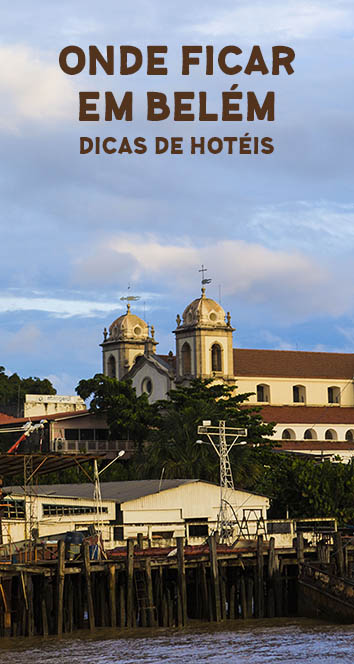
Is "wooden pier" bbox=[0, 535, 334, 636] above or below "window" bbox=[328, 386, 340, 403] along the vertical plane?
below

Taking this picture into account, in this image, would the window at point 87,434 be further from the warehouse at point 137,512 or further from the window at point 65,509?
the window at point 65,509

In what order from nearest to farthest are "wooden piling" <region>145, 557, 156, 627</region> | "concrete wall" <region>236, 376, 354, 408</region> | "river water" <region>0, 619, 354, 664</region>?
"river water" <region>0, 619, 354, 664</region>
"wooden piling" <region>145, 557, 156, 627</region>
"concrete wall" <region>236, 376, 354, 408</region>

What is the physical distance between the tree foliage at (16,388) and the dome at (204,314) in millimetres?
47332

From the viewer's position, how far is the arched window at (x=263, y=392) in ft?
397

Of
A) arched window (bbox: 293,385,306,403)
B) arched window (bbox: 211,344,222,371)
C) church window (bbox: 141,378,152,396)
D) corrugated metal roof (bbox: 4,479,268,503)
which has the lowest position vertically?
corrugated metal roof (bbox: 4,479,268,503)

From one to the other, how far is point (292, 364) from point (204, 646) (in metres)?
83.4

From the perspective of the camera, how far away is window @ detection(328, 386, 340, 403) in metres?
125

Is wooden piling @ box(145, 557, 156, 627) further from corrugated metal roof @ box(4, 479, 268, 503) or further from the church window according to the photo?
the church window

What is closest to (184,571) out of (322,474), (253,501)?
(253,501)

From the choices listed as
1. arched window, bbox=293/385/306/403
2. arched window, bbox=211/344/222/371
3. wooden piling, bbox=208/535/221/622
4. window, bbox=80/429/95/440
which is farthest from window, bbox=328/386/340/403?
wooden piling, bbox=208/535/221/622

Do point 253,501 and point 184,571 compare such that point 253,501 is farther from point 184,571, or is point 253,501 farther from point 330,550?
point 184,571

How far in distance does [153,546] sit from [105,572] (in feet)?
26.9

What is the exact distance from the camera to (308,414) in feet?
389

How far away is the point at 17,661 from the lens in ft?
134
